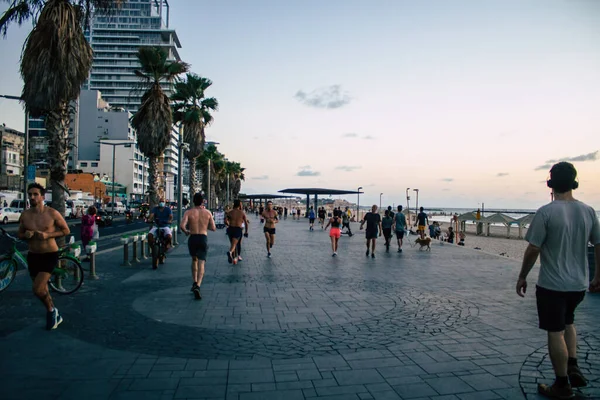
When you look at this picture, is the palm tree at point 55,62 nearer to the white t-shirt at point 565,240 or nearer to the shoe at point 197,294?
the shoe at point 197,294

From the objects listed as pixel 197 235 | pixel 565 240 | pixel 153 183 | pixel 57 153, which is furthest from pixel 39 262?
pixel 153 183

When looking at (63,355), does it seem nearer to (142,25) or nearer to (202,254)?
(202,254)

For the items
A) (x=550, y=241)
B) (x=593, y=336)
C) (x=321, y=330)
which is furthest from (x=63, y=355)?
(x=593, y=336)

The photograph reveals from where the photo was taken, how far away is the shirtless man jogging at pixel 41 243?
17.4 ft

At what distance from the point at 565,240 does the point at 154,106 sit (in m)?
20.0

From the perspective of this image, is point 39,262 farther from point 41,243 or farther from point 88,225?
point 88,225

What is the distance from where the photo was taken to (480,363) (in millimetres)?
4270

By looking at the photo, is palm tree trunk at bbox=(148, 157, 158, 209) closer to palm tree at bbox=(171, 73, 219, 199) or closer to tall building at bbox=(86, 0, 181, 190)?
palm tree at bbox=(171, 73, 219, 199)

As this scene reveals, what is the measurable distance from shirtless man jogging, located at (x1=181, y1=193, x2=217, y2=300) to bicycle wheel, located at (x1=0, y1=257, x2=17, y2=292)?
9.87 feet

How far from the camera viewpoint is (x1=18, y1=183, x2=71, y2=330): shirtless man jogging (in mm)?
5305

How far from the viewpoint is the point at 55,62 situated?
31.8ft

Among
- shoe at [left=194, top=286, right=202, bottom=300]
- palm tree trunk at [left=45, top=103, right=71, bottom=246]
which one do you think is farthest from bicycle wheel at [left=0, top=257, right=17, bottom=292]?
shoe at [left=194, top=286, right=202, bottom=300]

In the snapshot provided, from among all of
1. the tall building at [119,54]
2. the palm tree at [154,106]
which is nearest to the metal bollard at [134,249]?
the palm tree at [154,106]

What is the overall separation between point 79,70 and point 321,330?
338 inches
